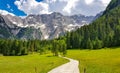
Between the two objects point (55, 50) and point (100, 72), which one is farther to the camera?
point (55, 50)

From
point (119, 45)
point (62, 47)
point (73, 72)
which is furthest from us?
point (119, 45)

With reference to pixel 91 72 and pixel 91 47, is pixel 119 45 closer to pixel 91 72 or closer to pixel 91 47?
pixel 91 47

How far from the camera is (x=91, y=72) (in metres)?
47.3

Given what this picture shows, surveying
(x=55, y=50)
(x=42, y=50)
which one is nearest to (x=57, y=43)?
(x=55, y=50)

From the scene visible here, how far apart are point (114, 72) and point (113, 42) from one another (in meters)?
156

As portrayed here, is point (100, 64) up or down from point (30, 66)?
up

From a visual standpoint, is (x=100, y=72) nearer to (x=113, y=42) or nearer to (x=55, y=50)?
(x=55, y=50)

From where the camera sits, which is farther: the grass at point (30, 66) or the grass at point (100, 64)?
the grass at point (30, 66)

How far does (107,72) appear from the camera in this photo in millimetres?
47094

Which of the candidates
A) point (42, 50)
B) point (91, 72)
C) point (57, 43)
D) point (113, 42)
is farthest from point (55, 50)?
point (91, 72)

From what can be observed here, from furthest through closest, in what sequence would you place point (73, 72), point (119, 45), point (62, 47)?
point (119, 45), point (62, 47), point (73, 72)

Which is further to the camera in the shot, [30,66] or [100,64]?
[30,66]

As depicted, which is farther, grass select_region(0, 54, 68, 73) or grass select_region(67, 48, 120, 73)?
grass select_region(0, 54, 68, 73)

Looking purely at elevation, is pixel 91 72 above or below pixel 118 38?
below
